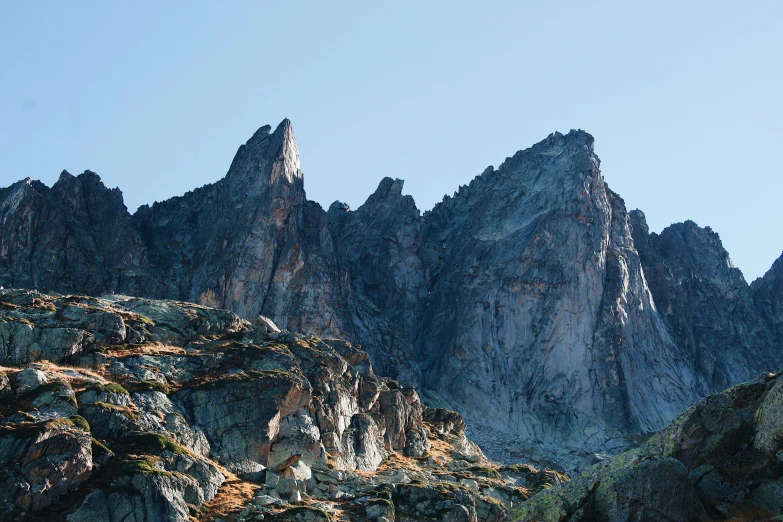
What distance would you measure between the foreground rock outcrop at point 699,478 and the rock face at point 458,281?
119374 millimetres

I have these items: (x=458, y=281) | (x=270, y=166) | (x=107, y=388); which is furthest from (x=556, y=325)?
(x=107, y=388)

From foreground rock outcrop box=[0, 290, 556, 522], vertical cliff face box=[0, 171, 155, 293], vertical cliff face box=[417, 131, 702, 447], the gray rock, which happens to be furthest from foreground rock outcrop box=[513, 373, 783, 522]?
vertical cliff face box=[0, 171, 155, 293]

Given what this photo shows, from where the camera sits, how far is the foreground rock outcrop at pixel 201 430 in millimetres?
61406

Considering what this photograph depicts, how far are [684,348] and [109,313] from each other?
13047 centimetres

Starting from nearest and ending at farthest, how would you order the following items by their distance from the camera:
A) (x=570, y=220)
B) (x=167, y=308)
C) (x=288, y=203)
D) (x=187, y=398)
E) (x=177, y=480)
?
1. (x=177, y=480)
2. (x=187, y=398)
3. (x=167, y=308)
4. (x=288, y=203)
5. (x=570, y=220)

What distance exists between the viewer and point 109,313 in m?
86.9

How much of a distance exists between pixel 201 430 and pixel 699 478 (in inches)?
1973

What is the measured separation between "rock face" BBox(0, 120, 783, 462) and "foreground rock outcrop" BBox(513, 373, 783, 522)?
11937 cm

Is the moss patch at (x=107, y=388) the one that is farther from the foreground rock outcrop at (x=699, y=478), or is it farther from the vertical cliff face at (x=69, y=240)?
the vertical cliff face at (x=69, y=240)

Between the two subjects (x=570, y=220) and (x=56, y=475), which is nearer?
(x=56, y=475)

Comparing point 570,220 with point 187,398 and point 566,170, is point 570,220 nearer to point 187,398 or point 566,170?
point 566,170

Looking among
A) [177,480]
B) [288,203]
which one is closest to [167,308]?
[177,480]

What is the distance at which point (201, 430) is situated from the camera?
7544 centimetres

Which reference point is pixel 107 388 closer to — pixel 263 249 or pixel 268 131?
pixel 263 249
